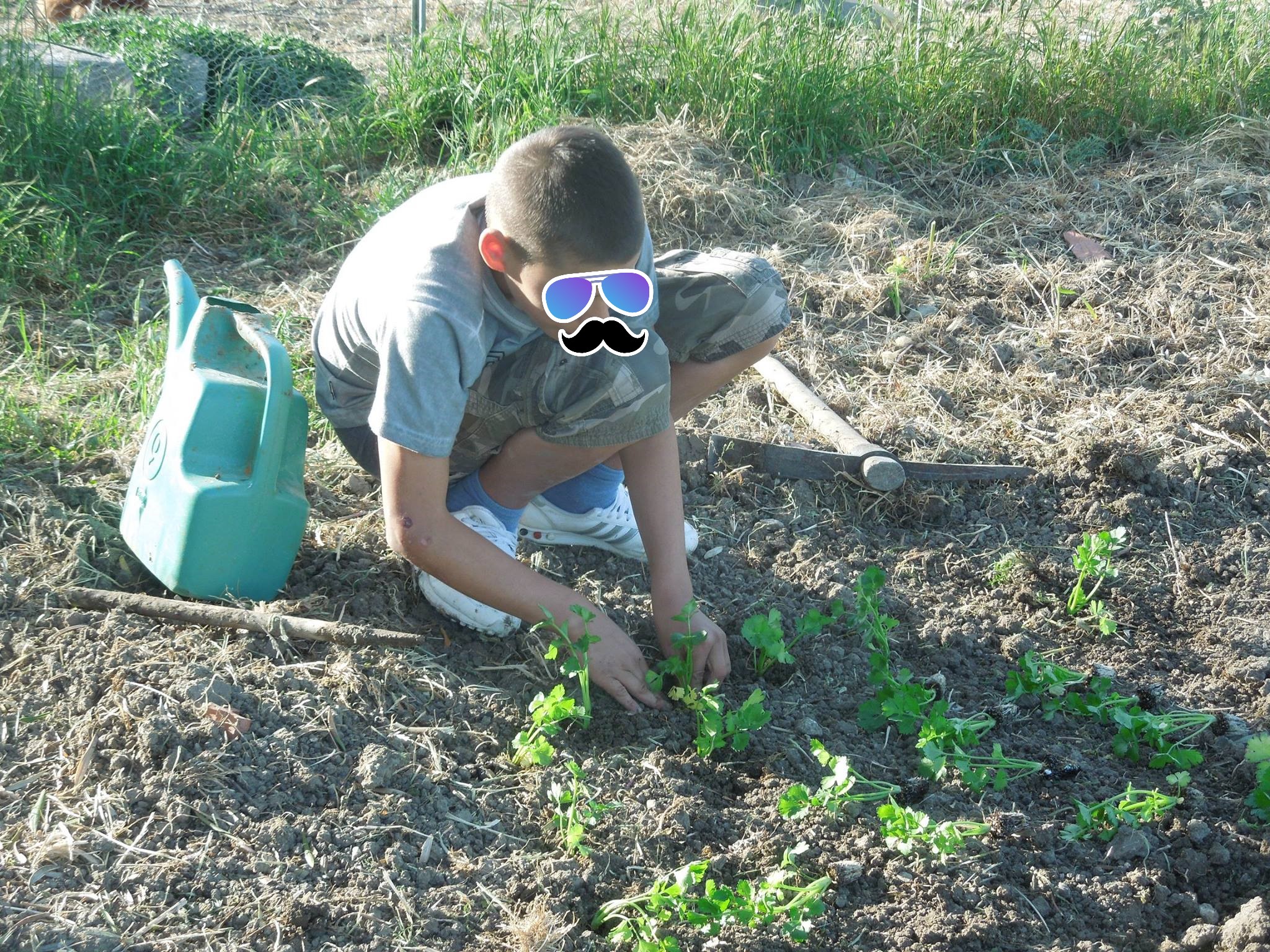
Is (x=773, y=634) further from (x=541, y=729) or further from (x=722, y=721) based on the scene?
(x=541, y=729)

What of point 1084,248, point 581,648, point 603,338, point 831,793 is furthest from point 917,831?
point 1084,248

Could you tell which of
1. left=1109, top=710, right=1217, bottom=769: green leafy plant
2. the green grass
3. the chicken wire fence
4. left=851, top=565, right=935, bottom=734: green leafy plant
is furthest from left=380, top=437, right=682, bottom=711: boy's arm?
the chicken wire fence

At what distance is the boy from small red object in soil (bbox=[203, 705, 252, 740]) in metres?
0.42

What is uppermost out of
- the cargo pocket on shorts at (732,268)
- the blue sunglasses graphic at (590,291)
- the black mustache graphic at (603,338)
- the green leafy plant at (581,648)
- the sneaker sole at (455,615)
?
the blue sunglasses graphic at (590,291)

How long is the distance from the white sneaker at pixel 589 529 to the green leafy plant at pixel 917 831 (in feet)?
3.10

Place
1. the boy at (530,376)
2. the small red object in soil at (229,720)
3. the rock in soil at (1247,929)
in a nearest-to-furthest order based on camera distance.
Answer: the rock in soil at (1247,929) < the boy at (530,376) < the small red object in soil at (229,720)

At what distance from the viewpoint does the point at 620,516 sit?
2.72 m

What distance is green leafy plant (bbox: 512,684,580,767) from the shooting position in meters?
1.98

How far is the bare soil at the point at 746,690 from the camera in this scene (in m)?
1.88

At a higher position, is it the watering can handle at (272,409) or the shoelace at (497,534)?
the watering can handle at (272,409)

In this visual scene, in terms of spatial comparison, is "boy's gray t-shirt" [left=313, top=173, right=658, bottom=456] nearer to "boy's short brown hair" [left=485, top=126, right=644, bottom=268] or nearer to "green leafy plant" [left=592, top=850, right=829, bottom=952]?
"boy's short brown hair" [left=485, top=126, right=644, bottom=268]

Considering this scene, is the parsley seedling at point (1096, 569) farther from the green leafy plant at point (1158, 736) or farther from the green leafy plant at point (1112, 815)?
the green leafy plant at point (1112, 815)

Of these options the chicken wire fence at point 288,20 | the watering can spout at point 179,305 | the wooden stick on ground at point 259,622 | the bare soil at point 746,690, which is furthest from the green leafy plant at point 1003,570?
the chicken wire fence at point 288,20

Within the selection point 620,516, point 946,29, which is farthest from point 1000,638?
point 946,29
